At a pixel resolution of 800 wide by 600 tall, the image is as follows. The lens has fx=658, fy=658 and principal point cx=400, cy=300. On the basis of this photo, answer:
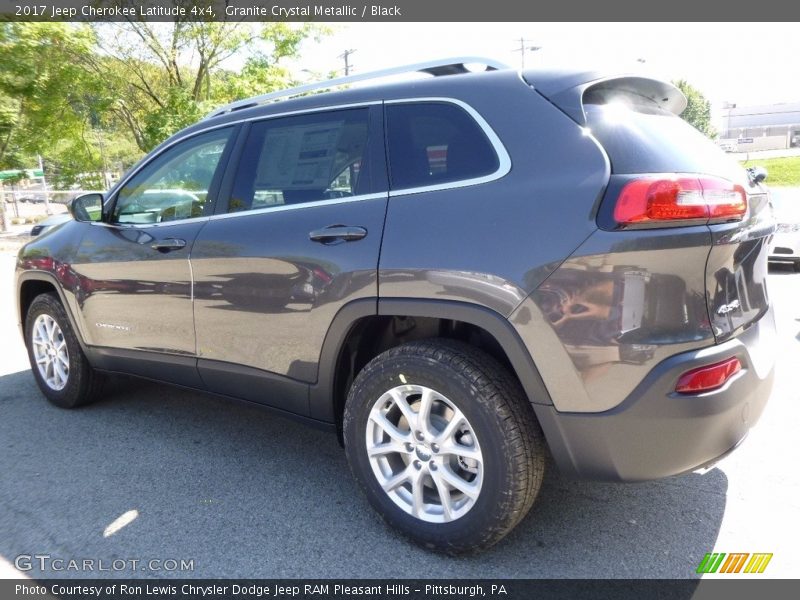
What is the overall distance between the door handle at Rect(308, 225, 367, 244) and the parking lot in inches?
50.7

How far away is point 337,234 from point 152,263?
145 centimetres

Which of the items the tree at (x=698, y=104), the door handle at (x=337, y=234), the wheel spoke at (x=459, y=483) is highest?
the tree at (x=698, y=104)

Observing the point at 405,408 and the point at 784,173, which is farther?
the point at 784,173

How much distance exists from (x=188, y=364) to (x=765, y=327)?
9.39ft

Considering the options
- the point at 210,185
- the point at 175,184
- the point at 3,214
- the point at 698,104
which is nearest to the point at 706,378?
the point at 210,185

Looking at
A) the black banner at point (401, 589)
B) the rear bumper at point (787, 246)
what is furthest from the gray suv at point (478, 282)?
the rear bumper at point (787, 246)

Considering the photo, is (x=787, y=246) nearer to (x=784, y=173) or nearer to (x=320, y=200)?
(x=320, y=200)

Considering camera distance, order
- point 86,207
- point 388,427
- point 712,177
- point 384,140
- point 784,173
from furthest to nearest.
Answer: point 784,173
point 86,207
point 384,140
point 388,427
point 712,177

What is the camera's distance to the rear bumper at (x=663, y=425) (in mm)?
2221

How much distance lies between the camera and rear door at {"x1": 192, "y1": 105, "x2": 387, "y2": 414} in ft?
9.41

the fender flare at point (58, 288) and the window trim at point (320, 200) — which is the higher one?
the window trim at point (320, 200)

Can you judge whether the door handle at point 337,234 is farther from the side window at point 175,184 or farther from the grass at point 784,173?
the grass at point 784,173

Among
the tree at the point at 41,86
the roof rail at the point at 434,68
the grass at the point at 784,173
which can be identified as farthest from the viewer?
the grass at the point at 784,173

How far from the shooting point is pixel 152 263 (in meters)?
3.75
